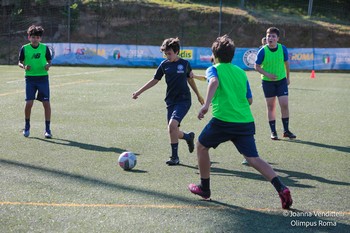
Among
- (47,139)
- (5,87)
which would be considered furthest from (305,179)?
(5,87)

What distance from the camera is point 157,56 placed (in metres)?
34.1

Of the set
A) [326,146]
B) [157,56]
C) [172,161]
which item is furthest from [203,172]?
[157,56]

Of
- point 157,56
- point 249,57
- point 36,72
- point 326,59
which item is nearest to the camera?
point 36,72

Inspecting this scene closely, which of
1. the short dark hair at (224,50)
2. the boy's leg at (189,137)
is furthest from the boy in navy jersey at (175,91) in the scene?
the short dark hair at (224,50)

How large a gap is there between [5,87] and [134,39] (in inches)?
919

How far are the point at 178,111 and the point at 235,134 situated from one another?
224 cm

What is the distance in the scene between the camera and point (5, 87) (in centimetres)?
1845

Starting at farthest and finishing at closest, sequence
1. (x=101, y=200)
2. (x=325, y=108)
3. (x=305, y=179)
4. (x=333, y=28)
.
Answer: (x=333, y=28), (x=325, y=108), (x=305, y=179), (x=101, y=200)

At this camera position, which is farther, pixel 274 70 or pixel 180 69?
pixel 274 70

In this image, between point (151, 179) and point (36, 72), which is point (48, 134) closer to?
point (36, 72)

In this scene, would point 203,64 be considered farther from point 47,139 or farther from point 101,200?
point 101,200

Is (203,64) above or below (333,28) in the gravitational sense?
below

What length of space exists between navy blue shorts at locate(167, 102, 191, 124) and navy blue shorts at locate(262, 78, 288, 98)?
8.97 feet

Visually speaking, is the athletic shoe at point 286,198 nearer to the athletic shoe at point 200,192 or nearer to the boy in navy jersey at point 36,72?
the athletic shoe at point 200,192
